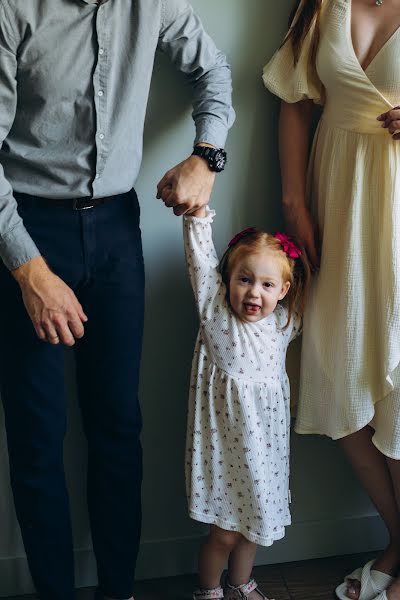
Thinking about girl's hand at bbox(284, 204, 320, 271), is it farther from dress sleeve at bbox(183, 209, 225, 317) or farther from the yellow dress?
dress sleeve at bbox(183, 209, 225, 317)

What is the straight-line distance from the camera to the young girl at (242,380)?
5.28ft

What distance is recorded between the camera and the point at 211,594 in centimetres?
183

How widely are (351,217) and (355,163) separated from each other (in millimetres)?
108

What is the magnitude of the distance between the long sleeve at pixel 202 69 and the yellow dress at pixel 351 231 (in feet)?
0.40

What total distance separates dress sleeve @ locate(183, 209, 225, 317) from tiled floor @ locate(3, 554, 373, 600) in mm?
743

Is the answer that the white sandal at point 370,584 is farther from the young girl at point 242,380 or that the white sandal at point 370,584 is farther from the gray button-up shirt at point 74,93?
the gray button-up shirt at point 74,93

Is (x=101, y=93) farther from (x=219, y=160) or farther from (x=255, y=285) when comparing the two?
(x=255, y=285)

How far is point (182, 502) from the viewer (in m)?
1.94

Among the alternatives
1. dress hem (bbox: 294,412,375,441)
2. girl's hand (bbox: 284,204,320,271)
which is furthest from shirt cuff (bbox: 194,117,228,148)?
dress hem (bbox: 294,412,375,441)

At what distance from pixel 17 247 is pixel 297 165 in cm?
64

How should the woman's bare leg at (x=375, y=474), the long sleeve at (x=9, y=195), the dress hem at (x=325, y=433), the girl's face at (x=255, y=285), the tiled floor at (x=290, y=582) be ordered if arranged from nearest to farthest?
the long sleeve at (x=9, y=195), the girl's face at (x=255, y=285), the dress hem at (x=325, y=433), the woman's bare leg at (x=375, y=474), the tiled floor at (x=290, y=582)

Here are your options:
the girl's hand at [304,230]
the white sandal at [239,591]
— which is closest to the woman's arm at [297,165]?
the girl's hand at [304,230]

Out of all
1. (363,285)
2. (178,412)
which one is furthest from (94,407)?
(363,285)

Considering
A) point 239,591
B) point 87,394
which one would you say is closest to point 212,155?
point 87,394
